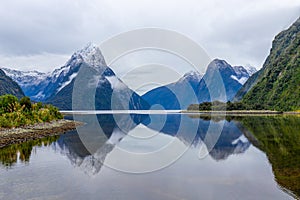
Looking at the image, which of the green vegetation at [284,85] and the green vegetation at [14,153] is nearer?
the green vegetation at [14,153]

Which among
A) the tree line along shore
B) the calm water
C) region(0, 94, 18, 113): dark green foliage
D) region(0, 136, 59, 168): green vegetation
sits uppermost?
region(0, 94, 18, 113): dark green foliage

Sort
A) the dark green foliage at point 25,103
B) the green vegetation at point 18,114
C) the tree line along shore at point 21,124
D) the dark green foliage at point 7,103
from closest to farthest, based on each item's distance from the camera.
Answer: the tree line along shore at point 21,124, the green vegetation at point 18,114, the dark green foliage at point 7,103, the dark green foliage at point 25,103

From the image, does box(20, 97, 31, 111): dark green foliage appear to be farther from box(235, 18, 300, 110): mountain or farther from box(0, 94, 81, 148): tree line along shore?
box(235, 18, 300, 110): mountain

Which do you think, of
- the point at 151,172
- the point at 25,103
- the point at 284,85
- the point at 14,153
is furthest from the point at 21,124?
the point at 284,85

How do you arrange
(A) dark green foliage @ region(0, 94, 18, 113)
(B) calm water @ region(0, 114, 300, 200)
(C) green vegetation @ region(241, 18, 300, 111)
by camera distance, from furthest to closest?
1. (C) green vegetation @ region(241, 18, 300, 111)
2. (A) dark green foliage @ region(0, 94, 18, 113)
3. (B) calm water @ region(0, 114, 300, 200)

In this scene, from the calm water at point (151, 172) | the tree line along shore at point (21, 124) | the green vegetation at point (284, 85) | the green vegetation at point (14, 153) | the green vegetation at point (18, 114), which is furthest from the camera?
the green vegetation at point (284, 85)

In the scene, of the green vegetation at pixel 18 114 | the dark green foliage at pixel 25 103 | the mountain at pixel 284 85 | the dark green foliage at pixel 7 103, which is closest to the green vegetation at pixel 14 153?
the green vegetation at pixel 18 114

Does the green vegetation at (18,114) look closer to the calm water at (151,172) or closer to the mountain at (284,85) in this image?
the calm water at (151,172)

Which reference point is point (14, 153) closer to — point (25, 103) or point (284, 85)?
point (25, 103)

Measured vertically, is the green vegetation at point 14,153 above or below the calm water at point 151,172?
above

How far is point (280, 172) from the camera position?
24219mm

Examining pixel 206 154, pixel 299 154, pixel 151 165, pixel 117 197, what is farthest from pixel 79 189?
pixel 299 154

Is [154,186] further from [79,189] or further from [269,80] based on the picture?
[269,80]

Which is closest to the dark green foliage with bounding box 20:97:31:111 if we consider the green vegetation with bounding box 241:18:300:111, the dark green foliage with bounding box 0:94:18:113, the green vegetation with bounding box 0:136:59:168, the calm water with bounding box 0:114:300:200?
the dark green foliage with bounding box 0:94:18:113
